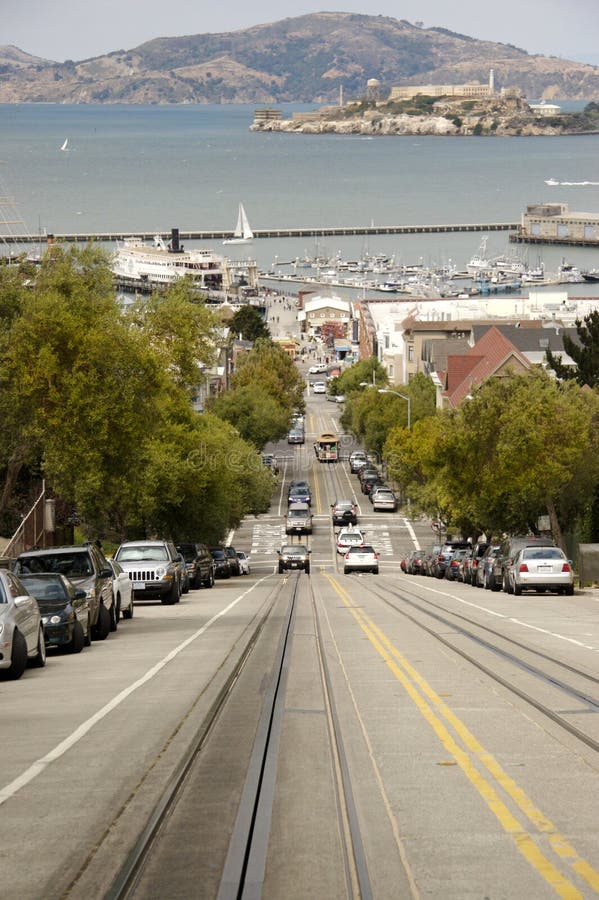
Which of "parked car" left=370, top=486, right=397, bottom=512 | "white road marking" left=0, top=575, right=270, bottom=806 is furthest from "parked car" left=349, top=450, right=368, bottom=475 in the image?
"white road marking" left=0, top=575, right=270, bottom=806

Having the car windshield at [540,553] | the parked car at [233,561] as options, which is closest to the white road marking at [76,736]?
the car windshield at [540,553]

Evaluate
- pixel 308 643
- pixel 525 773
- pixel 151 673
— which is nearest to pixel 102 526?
pixel 308 643

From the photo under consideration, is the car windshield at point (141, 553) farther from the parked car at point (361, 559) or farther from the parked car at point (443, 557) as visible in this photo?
the parked car at point (361, 559)

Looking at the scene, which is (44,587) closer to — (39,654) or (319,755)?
(39,654)

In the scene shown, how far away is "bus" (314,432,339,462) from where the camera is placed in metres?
122

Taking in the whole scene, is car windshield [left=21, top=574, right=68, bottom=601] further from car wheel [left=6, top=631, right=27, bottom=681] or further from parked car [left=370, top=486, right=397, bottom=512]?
parked car [left=370, top=486, right=397, bottom=512]

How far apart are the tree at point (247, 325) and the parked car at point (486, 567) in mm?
129814

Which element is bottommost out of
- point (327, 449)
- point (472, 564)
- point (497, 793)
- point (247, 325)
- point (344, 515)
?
point (497, 793)

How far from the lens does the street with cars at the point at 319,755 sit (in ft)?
28.1

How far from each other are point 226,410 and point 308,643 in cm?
8464

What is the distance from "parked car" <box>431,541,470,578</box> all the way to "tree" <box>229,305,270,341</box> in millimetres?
118556

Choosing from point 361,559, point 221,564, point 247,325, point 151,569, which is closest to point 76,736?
point 151,569

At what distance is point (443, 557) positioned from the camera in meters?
54.8

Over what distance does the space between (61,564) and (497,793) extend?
1698cm
